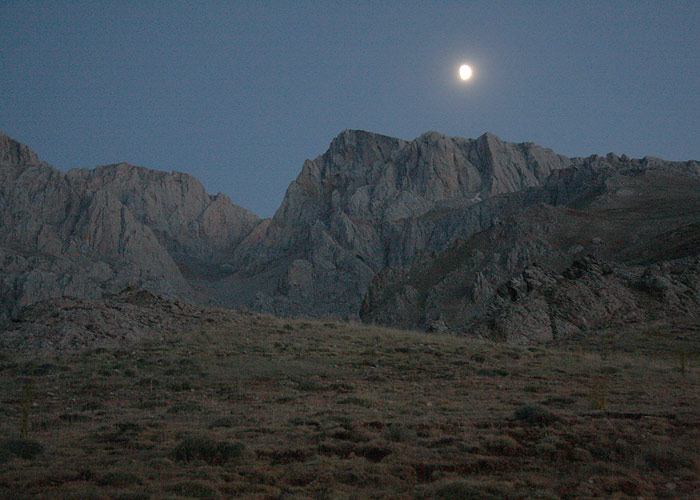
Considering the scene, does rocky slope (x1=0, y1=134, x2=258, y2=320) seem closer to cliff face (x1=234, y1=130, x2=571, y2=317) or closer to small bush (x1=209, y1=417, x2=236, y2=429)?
Result: cliff face (x1=234, y1=130, x2=571, y2=317)

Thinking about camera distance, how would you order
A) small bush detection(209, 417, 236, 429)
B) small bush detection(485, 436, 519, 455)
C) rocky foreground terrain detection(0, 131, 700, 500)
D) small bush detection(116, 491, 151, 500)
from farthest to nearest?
1. small bush detection(209, 417, 236, 429)
2. small bush detection(485, 436, 519, 455)
3. rocky foreground terrain detection(0, 131, 700, 500)
4. small bush detection(116, 491, 151, 500)

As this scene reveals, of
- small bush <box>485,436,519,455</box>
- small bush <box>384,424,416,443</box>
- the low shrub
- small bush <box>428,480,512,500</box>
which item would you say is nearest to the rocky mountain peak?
small bush <box>384,424,416,443</box>

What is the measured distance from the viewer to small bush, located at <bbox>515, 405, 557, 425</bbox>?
1095 cm

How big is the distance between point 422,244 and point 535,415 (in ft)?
441

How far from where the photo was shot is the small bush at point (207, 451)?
895 cm

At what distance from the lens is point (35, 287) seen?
99.6 metres

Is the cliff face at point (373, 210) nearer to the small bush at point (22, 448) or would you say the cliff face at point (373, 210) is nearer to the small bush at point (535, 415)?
the small bush at point (535, 415)

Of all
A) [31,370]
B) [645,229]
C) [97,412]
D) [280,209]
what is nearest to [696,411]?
[97,412]

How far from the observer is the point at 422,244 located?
474ft

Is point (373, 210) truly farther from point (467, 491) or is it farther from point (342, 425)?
point (467, 491)

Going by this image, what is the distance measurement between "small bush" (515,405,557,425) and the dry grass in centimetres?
4

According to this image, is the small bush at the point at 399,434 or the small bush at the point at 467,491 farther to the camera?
the small bush at the point at 399,434

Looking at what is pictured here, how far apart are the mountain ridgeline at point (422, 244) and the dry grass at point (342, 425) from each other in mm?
10630

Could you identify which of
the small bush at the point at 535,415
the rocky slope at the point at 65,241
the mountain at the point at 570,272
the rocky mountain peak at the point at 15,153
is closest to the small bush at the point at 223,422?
the small bush at the point at 535,415
